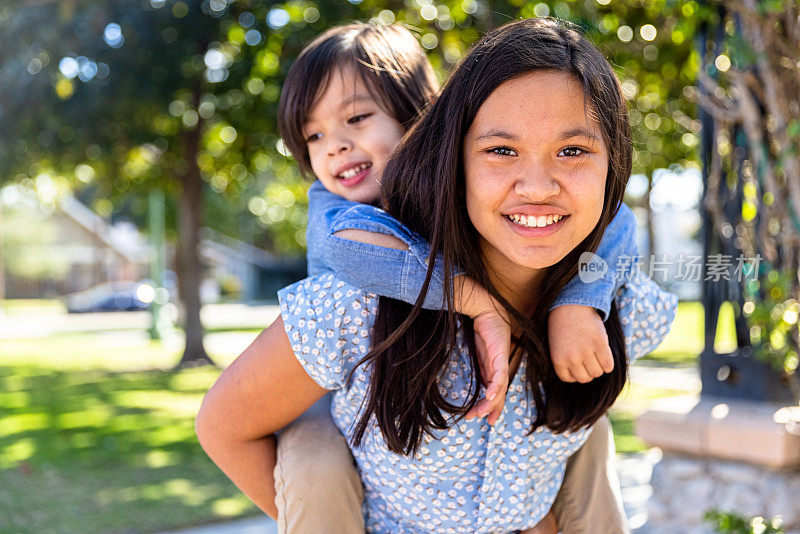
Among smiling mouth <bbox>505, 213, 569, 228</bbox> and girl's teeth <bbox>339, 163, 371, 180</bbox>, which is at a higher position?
girl's teeth <bbox>339, 163, 371, 180</bbox>

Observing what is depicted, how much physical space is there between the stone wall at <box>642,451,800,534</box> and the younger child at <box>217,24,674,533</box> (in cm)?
213

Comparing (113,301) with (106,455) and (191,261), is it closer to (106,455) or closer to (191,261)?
(191,261)

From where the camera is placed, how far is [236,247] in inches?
1972

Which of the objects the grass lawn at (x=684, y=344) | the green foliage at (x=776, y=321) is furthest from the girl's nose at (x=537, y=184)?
the grass lawn at (x=684, y=344)

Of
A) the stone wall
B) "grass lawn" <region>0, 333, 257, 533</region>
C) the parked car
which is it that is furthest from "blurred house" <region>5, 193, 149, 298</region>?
the stone wall

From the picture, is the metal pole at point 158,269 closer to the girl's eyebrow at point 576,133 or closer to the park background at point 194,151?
the park background at point 194,151

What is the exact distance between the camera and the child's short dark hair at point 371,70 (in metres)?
1.78

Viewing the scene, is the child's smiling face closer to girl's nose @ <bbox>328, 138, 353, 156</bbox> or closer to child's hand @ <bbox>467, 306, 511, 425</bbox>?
girl's nose @ <bbox>328, 138, 353, 156</bbox>

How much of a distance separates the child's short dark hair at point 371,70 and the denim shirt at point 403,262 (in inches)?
13.1

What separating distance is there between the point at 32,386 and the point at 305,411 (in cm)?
1059

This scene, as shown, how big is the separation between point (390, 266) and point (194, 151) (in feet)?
34.2

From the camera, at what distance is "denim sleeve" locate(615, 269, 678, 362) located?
5.00ft

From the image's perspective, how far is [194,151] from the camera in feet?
36.9

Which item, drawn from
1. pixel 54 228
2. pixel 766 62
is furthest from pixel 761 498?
pixel 54 228
